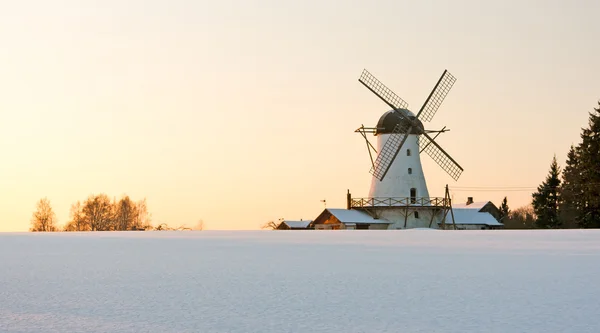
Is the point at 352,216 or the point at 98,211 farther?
the point at 98,211

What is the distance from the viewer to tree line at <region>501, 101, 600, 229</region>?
50625 millimetres

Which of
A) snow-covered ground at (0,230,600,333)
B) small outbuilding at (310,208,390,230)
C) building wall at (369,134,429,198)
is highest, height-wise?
building wall at (369,134,429,198)

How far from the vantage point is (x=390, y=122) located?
161 ft

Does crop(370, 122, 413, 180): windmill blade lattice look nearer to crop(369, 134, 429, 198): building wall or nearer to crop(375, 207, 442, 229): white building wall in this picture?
crop(369, 134, 429, 198): building wall

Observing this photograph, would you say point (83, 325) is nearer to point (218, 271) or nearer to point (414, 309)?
point (414, 309)

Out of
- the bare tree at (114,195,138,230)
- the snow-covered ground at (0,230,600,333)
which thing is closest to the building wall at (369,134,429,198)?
the snow-covered ground at (0,230,600,333)

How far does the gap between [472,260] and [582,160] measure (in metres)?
42.8

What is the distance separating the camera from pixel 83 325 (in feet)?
21.8

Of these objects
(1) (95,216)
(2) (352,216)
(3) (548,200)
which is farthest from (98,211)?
(3) (548,200)

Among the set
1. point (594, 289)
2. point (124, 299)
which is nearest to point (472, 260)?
point (594, 289)

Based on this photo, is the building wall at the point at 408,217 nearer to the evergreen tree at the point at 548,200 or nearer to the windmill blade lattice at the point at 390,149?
the windmill blade lattice at the point at 390,149

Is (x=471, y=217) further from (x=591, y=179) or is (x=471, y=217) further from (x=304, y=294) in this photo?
(x=304, y=294)

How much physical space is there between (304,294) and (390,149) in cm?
4013

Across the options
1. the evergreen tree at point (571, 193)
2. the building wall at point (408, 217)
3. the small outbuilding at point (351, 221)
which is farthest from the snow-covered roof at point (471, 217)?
the small outbuilding at point (351, 221)
